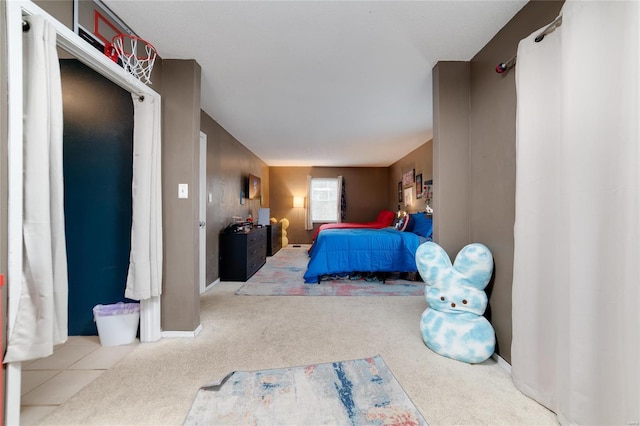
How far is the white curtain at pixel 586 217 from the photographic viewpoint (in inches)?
39.5

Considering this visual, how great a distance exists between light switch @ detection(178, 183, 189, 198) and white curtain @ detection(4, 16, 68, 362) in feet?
3.10

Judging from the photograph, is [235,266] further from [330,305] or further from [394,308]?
[394,308]

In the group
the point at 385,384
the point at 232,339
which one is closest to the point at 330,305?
the point at 232,339

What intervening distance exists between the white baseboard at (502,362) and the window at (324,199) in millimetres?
6012

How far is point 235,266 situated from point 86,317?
6.27 feet

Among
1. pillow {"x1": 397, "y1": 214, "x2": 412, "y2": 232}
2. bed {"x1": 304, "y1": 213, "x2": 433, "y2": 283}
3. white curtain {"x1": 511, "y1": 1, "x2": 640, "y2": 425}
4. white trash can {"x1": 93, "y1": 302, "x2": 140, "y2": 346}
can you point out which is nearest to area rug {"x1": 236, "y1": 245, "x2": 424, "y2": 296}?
bed {"x1": 304, "y1": 213, "x2": 433, "y2": 283}

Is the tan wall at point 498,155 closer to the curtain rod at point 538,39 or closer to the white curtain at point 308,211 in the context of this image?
the curtain rod at point 538,39

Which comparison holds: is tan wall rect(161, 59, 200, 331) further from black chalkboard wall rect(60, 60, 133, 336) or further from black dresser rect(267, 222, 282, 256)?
black dresser rect(267, 222, 282, 256)

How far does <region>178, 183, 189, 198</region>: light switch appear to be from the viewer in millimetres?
2191

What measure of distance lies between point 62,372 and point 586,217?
3.02 metres

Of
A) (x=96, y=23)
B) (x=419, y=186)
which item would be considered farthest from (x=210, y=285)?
(x=419, y=186)

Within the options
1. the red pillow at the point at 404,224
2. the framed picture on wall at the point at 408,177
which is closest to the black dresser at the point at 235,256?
the red pillow at the point at 404,224

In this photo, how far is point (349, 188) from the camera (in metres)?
7.66

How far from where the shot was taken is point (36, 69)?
116 centimetres
